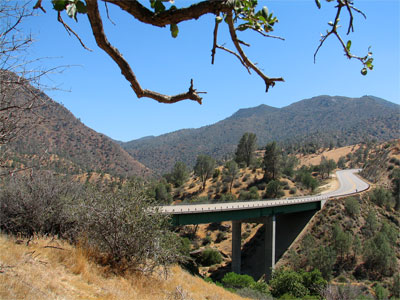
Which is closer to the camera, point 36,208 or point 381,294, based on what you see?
point 36,208

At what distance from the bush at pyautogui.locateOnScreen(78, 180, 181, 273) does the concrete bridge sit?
15.5 metres

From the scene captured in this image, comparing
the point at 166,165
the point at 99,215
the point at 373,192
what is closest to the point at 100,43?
the point at 99,215

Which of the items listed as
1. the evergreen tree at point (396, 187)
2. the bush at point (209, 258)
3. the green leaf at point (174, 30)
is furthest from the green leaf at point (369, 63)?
the evergreen tree at point (396, 187)

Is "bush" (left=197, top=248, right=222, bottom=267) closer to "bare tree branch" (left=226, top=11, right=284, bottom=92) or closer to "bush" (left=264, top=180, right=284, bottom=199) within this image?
"bush" (left=264, top=180, right=284, bottom=199)

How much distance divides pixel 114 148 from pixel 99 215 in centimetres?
14494

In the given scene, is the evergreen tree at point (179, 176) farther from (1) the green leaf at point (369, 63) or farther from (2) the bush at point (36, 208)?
(1) the green leaf at point (369, 63)

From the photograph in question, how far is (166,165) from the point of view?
182 m

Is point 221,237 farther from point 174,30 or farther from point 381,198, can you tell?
point 174,30

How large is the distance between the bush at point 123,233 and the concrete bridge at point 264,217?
15.5 metres

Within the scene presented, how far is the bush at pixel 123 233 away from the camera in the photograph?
33.1 ft

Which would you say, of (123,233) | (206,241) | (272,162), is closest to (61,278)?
(123,233)

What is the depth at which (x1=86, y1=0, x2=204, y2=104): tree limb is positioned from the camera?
248 cm

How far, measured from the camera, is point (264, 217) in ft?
131

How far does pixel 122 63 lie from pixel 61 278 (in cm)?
658
